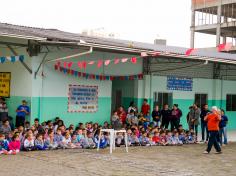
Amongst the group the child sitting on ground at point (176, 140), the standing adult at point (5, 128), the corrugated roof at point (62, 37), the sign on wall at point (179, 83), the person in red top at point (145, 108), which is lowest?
the child sitting on ground at point (176, 140)

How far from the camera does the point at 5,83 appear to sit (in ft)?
52.0

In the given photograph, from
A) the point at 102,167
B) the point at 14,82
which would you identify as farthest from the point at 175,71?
the point at 102,167

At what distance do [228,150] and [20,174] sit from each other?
26.1 ft

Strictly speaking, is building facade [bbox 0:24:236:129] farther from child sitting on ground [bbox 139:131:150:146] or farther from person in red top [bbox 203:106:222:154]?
person in red top [bbox 203:106:222:154]

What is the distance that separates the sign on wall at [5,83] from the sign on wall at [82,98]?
2.23 meters

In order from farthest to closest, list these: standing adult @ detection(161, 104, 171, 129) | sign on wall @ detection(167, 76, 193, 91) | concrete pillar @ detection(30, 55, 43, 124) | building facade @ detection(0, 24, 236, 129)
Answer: sign on wall @ detection(167, 76, 193, 91) < standing adult @ detection(161, 104, 171, 129) < concrete pillar @ detection(30, 55, 43, 124) < building facade @ detection(0, 24, 236, 129)

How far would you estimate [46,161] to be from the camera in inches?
428

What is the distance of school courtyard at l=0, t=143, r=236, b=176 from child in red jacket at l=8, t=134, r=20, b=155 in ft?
0.72

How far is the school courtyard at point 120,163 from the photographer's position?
9.76 meters

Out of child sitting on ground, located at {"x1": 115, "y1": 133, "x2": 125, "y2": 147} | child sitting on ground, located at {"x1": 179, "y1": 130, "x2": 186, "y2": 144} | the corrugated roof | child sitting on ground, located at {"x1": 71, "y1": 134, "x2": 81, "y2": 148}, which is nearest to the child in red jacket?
child sitting on ground, located at {"x1": 71, "y1": 134, "x2": 81, "y2": 148}

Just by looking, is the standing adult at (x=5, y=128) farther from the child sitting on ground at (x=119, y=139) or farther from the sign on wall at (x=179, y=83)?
the sign on wall at (x=179, y=83)

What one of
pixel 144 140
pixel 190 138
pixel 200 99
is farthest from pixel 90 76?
pixel 200 99

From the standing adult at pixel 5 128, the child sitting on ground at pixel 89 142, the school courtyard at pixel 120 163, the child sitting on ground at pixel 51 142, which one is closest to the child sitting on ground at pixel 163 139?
the school courtyard at pixel 120 163

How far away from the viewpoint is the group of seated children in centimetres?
1254
